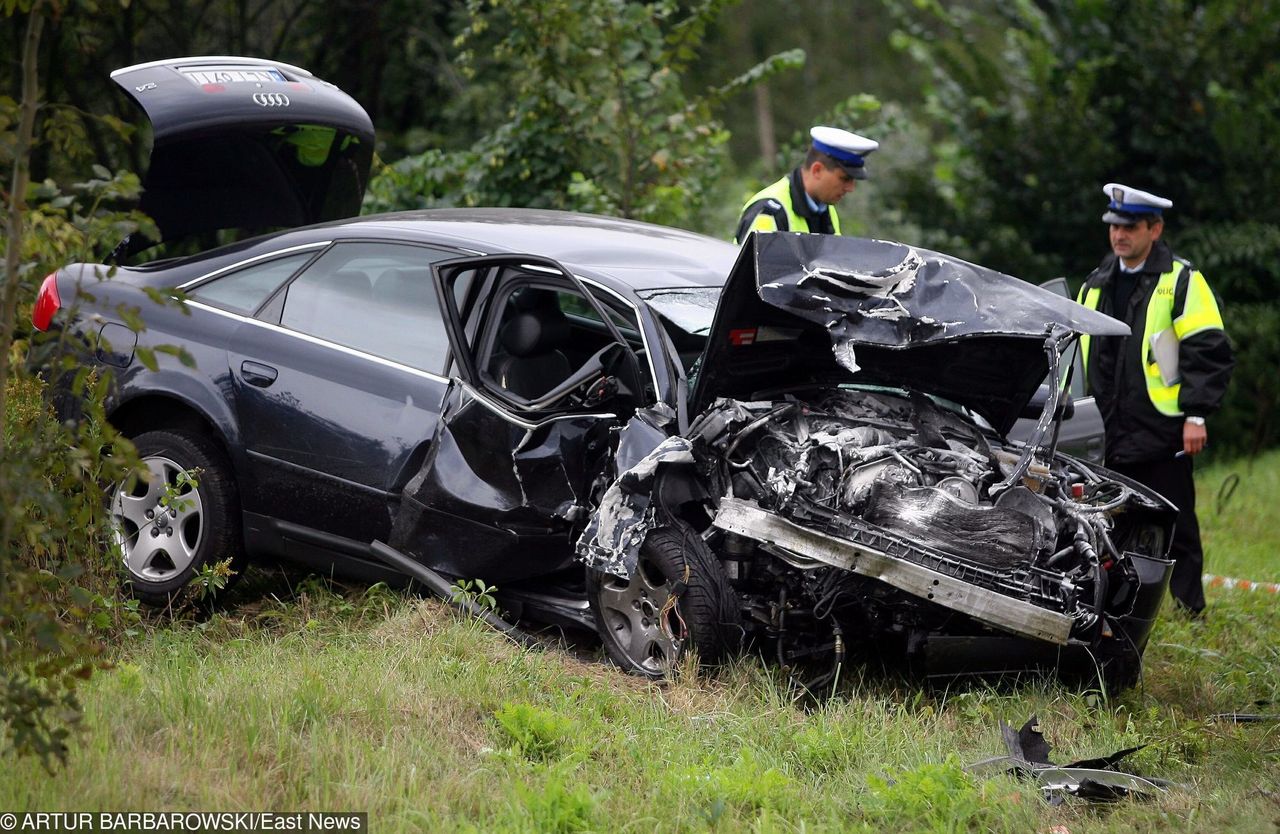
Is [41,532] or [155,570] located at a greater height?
[41,532]

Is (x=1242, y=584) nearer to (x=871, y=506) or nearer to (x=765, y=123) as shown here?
(x=871, y=506)

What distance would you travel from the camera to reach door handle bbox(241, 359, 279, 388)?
5.62 m

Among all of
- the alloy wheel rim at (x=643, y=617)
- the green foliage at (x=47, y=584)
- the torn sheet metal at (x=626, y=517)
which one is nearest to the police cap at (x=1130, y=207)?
the torn sheet metal at (x=626, y=517)

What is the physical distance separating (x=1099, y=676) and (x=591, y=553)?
6.00 ft

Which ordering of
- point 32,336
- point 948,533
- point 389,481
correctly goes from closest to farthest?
point 32,336, point 948,533, point 389,481

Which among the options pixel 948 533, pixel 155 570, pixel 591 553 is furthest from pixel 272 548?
pixel 948 533

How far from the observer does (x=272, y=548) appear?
18.6ft

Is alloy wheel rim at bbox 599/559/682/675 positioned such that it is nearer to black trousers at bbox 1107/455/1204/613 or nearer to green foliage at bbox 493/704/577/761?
green foliage at bbox 493/704/577/761

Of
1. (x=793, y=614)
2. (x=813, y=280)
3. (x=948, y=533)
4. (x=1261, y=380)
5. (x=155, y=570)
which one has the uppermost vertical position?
(x=813, y=280)

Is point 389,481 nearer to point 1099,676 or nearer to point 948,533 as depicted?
point 948,533

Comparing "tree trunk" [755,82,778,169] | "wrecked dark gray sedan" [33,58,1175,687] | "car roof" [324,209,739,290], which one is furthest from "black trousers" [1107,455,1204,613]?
"tree trunk" [755,82,778,169]

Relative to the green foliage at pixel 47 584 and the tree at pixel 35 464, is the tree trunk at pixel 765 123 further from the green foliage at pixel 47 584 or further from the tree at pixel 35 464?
the tree at pixel 35 464

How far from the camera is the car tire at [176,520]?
563 centimetres

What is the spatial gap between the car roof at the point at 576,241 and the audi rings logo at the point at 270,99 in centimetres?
73
